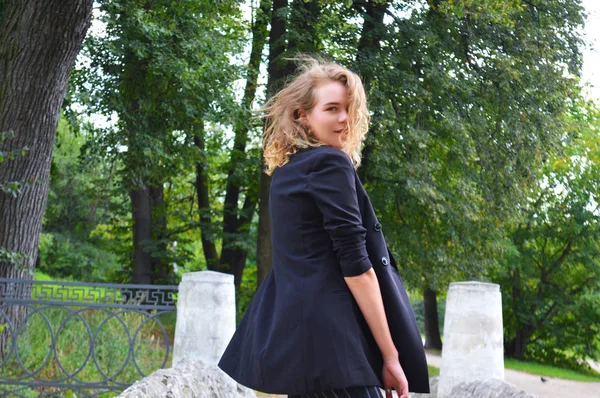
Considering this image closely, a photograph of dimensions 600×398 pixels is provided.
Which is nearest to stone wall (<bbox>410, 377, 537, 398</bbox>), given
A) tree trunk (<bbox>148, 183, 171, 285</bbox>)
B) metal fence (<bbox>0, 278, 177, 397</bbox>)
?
metal fence (<bbox>0, 278, 177, 397</bbox>)

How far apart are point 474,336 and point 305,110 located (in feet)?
14.0

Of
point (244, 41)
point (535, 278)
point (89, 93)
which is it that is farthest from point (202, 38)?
point (535, 278)

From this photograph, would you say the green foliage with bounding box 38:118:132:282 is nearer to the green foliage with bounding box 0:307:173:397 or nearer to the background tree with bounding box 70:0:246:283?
the background tree with bounding box 70:0:246:283

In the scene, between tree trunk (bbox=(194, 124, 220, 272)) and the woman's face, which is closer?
the woman's face

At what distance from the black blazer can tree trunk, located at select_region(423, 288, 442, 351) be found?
76.1ft

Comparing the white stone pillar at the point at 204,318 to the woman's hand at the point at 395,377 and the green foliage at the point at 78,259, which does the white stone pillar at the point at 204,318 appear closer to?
the woman's hand at the point at 395,377

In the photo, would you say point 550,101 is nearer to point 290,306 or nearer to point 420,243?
point 420,243

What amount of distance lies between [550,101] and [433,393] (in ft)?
35.3

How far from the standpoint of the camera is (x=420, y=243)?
17312 millimetres

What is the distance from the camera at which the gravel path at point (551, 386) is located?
16.9 m

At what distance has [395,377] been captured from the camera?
2684 millimetres

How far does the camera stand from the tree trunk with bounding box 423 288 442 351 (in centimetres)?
2588

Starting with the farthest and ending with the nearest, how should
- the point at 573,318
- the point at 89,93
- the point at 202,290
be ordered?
the point at 573,318 < the point at 89,93 < the point at 202,290

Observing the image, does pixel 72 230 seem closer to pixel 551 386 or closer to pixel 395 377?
pixel 551 386
